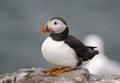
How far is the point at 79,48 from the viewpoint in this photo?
37.9ft

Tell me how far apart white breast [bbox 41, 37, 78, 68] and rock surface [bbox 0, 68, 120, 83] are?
0.23m

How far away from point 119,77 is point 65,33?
52.9 inches

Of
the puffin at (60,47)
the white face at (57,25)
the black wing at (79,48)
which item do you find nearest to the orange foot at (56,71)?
the puffin at (60,47)

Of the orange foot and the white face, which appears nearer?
the white face

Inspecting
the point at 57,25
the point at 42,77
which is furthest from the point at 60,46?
the point at 42,77

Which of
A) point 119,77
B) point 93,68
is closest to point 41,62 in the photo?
point 93,68

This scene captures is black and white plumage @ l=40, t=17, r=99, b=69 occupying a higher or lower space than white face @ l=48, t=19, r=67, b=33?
A: lower

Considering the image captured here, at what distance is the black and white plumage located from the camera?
1130 cm

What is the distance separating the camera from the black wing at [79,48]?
11461 millimetres

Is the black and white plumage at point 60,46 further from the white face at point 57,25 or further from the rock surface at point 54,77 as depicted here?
the rock surface at point 54,77

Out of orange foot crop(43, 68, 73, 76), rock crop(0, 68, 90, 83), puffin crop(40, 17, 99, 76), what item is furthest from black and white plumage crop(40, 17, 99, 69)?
rock crop(0, 68, 90, 83)

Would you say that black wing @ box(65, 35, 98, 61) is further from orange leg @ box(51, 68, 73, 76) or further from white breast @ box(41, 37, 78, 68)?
orange leg @ box(51, 68, 73, 76)

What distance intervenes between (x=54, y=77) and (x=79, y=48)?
0.72 metres

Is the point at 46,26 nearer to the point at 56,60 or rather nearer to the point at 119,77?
the point at 56,60
